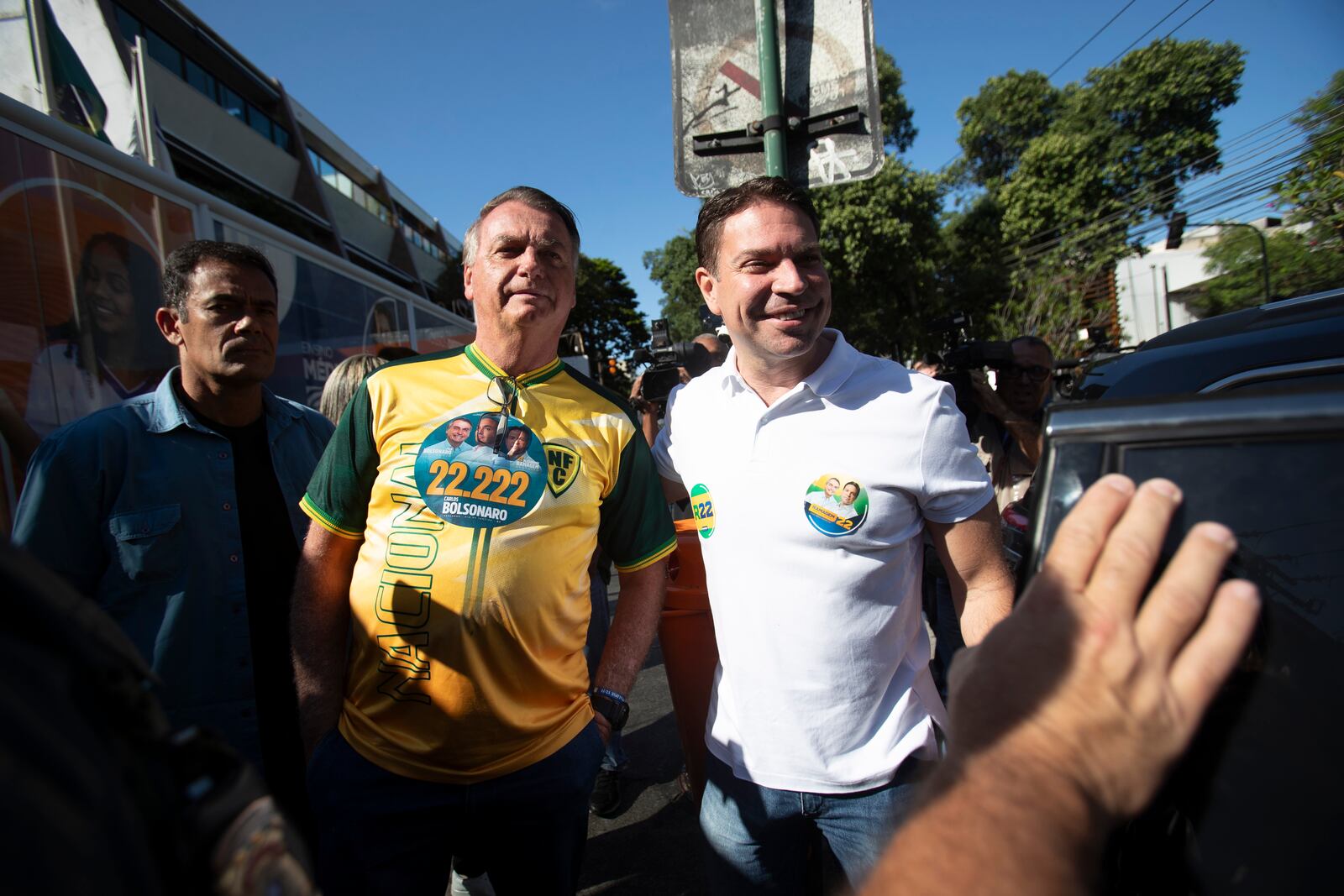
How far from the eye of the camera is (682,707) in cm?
228

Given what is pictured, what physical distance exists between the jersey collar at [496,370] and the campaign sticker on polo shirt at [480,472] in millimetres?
149

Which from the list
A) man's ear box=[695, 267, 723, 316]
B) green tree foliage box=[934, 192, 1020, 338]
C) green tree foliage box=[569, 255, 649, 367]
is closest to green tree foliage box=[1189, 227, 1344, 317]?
green tree foliage box=[934, 192, 1020, 338]

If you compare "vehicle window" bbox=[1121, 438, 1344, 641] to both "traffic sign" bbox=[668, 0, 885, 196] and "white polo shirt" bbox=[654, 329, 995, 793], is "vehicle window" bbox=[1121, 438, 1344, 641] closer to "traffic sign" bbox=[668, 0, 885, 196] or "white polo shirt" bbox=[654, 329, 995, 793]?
"white polo shirt" bbox=[654, 329, 995, 793]

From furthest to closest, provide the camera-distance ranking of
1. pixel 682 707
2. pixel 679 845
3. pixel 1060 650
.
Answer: pixel 679 845, pixel 682 707, pixel 1060 650

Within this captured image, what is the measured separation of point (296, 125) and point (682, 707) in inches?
1160

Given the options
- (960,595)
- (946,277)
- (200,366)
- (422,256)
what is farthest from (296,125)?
(960,595)

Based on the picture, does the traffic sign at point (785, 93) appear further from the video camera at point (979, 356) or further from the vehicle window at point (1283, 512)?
the vehicle window at point (1283, 512)

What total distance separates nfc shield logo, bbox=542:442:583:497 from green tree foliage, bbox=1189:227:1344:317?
15.5 meters

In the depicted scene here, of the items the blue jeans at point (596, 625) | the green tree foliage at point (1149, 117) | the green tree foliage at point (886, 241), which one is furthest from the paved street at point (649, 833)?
the green tree foliage at point (1149, 117)

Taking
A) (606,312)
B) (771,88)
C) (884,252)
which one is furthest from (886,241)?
(606,312)

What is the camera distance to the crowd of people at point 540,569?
1.55m

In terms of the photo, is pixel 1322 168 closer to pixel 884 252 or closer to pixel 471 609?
pixel 884 252

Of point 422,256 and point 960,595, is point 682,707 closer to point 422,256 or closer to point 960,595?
point 960,595

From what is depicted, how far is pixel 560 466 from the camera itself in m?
1.74
